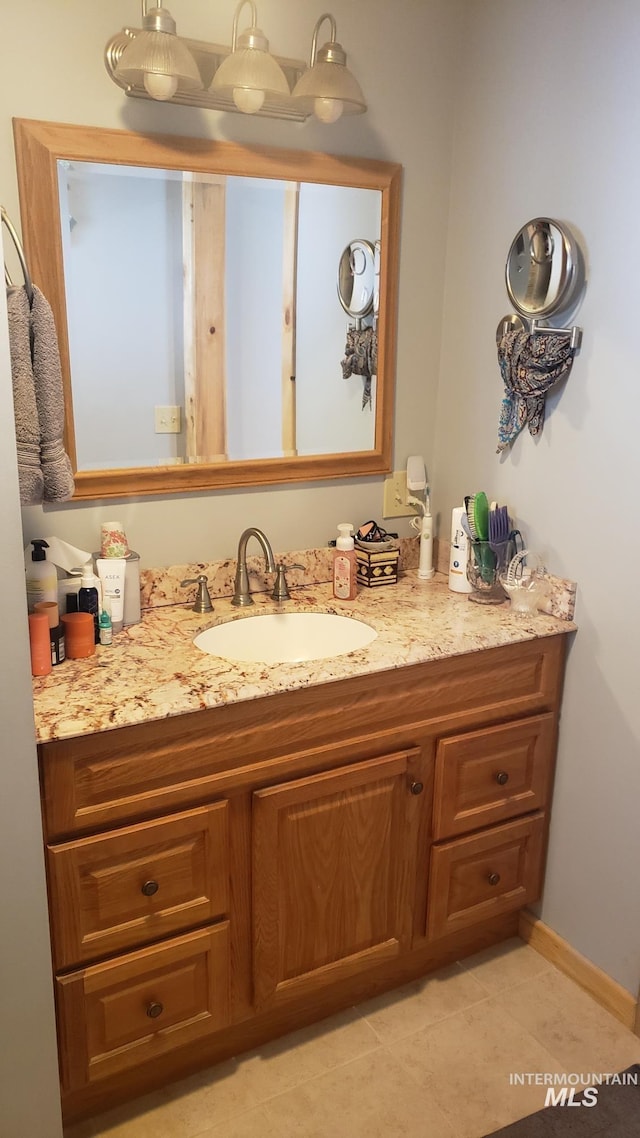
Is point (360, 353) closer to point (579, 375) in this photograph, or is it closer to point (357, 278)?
point (357, 278)

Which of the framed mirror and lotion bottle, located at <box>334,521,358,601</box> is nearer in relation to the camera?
the framed mirror

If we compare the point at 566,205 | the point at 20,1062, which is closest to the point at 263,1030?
the point at 20,1062

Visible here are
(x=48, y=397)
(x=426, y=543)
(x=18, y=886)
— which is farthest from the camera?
(x=426, y=543)

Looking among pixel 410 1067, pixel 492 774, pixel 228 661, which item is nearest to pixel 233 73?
pixel 228 661

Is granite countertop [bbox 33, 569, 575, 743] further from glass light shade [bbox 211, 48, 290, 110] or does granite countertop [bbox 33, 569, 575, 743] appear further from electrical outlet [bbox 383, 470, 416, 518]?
glass light shade [bbox 211, 48, 290, 110]

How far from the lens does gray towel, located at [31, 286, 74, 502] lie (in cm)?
146

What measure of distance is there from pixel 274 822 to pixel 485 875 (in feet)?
2.07

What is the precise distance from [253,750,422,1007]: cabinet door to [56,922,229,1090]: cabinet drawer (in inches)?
3.9

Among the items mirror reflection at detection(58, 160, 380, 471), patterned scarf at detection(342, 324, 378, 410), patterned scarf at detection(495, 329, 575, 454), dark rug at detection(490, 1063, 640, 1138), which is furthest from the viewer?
patterned scarf at detection(342, 324, 378, 410)

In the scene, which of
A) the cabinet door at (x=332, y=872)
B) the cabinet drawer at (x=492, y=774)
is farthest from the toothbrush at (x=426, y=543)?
the cabinet door at (x=332, y=872)

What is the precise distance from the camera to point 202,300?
1868mm

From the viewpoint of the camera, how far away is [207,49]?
5.65 feet

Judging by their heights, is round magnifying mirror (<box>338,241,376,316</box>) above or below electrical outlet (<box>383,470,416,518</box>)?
above

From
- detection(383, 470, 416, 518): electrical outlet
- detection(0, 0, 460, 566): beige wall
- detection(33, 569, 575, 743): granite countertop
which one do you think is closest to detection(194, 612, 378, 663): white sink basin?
detection(33, 569, 575, 743): granite countertop
